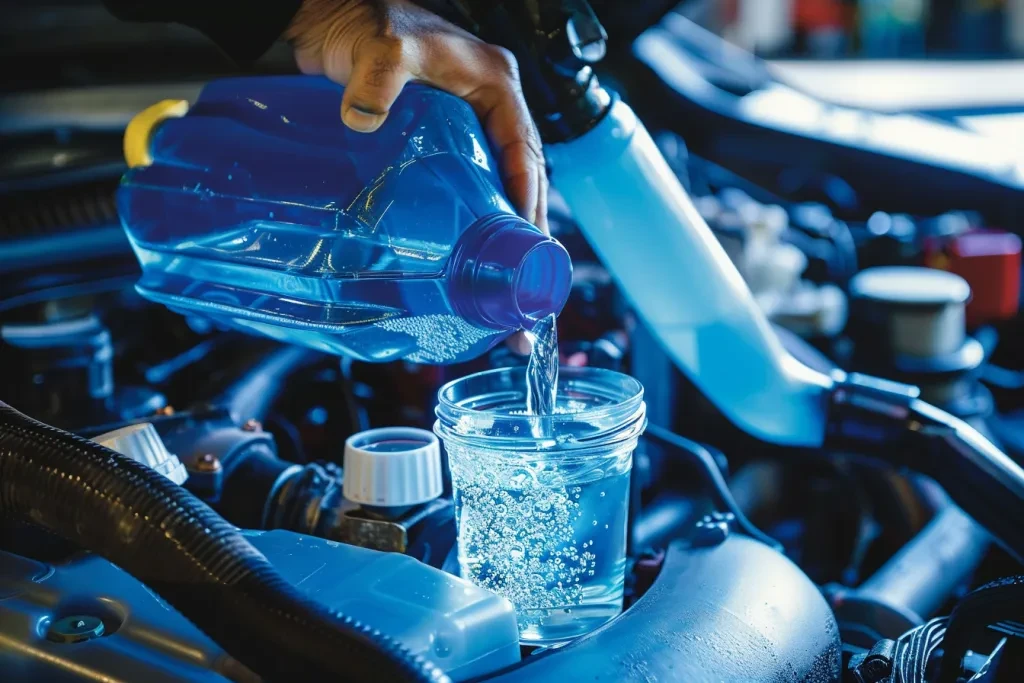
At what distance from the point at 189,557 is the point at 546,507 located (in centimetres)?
24

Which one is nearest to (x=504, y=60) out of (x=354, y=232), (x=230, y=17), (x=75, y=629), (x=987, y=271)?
(x=354, y=232)

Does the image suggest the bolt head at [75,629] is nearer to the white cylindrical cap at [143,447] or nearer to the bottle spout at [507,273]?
the white cylindrical cap at [143,447]

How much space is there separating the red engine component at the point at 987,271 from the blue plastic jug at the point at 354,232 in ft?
3.31

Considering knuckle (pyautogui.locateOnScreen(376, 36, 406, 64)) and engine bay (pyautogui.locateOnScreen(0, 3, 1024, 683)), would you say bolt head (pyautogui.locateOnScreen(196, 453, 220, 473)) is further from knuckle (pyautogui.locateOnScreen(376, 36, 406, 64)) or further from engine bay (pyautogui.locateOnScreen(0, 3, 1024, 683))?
knuckle (pyautogui.locateOnScreen(376, 36, 406, 64))

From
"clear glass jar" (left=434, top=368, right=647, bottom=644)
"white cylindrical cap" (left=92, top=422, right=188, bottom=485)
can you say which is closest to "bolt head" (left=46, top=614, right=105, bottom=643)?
"white cylindrical cap" (left=92, top=422, right=188, bottom=485)

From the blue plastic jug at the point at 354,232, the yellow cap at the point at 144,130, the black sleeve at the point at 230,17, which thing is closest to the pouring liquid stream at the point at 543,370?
the blue plastic jug at the point at 354,232

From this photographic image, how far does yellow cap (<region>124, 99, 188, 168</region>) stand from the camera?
98 cm

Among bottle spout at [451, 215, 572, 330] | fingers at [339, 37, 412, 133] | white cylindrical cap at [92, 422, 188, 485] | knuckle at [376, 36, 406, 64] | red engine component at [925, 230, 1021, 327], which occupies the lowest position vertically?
red engine component at [925, 230, 1021, 327]

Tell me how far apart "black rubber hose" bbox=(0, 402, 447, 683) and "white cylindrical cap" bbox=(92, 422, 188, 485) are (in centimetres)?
9

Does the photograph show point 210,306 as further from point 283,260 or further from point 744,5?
point 744,5

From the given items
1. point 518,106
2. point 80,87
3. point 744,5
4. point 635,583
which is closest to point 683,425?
point 635,583

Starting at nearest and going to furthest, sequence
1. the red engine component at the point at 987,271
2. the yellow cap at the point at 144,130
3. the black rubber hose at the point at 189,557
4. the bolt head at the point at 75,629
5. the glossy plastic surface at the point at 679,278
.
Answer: the black rubber hose at the point at 189,557 < the bolt head at the point at 75,629 < the glossy plastic surface at the point at 679,278 < the yellow cap at the point at 144,130 < the red engine component at the point at 987,271

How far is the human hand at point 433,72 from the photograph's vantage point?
70cm

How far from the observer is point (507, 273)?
64 cm
